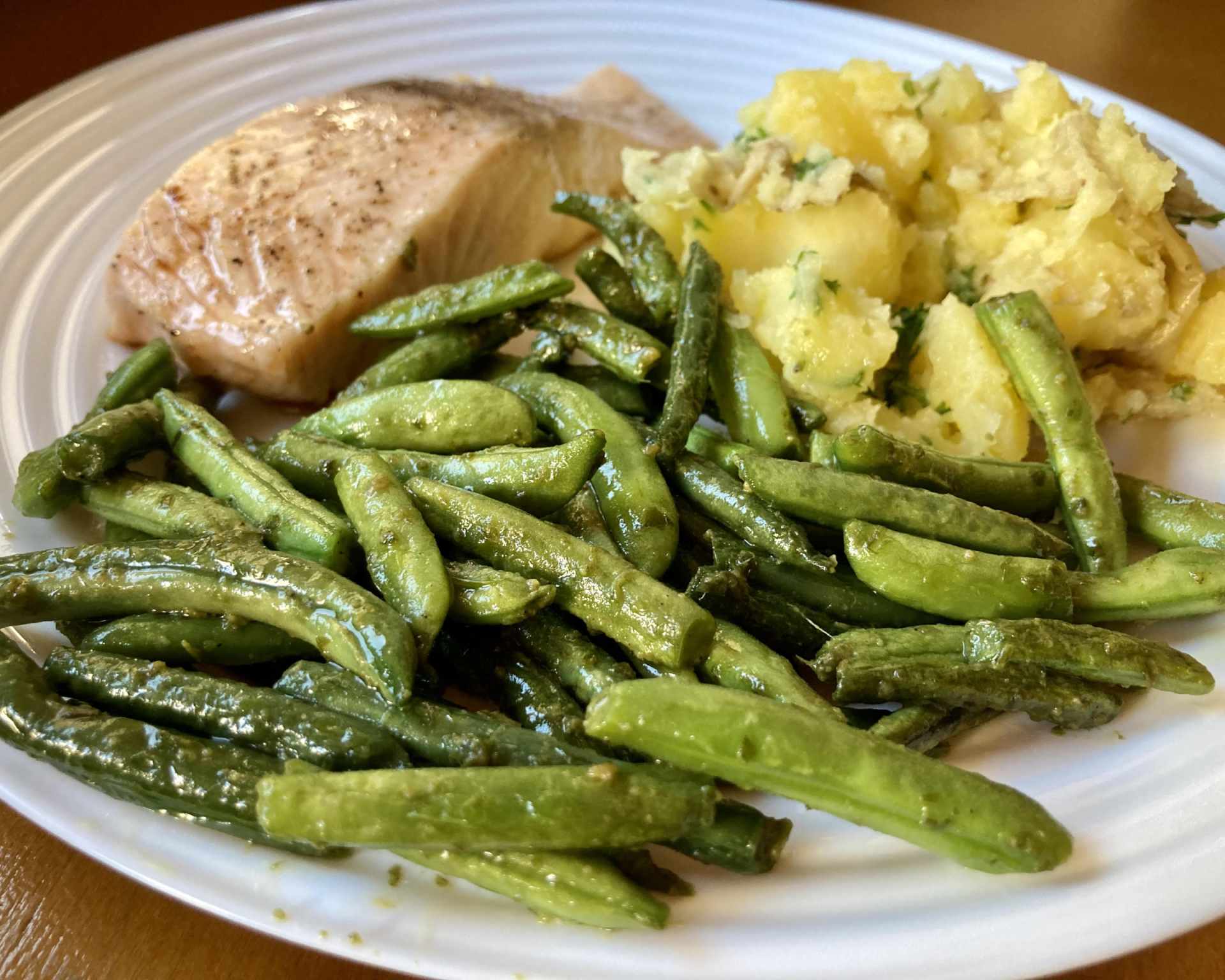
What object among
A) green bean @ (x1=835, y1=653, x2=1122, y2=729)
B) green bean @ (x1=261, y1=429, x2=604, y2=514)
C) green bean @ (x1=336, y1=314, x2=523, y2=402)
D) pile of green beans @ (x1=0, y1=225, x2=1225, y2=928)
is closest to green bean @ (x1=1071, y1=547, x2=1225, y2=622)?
pile of green beans @ (x1=0, y1=225, x2=1225, y2=928)

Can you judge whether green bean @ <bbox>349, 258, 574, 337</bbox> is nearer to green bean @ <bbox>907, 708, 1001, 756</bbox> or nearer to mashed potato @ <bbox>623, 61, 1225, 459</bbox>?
mashed potato @ <bbox>623, 61, 1225, 459</bbox>

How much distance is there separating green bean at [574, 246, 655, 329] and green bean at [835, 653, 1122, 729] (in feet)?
4.52

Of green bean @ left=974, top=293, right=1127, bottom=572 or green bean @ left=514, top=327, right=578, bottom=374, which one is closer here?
green bean @ left=974, top=293, right=1127, bottom=572

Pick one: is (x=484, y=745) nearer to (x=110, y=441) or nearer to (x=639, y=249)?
(x=110, y=441)

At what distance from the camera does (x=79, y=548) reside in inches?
84.2

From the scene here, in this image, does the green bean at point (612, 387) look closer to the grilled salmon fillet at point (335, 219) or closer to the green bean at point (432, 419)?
the green bean at point (432, 419)

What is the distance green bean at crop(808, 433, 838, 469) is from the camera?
2338mm

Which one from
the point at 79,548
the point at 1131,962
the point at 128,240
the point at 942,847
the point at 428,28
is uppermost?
the point at 428,28

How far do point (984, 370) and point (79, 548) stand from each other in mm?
2388

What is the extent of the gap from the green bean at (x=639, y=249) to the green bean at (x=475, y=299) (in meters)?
0.28

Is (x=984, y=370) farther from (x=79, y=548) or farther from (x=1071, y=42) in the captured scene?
(x=1071, y=42)

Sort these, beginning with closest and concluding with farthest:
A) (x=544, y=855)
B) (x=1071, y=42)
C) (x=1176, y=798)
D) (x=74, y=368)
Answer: (x=544, y=855) → (x=1176, y=798) → (x=74, y=368) → (x=1071, y=42)

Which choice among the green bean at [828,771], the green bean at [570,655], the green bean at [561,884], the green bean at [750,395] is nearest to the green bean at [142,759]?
the green bean at [561,884]

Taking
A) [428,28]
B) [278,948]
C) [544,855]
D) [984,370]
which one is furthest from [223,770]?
[428,28]
